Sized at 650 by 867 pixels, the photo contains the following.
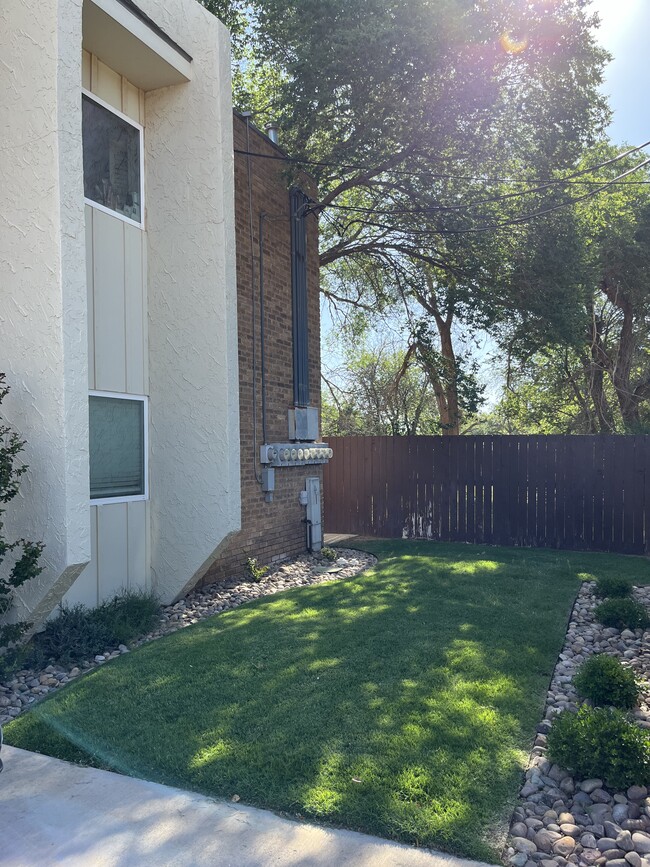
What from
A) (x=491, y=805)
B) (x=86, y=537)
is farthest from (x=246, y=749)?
(x=86, y=537)

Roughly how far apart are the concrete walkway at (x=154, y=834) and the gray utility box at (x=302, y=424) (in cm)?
621

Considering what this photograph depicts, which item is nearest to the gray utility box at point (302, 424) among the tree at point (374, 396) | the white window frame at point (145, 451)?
the white window frame at point (145, 451)

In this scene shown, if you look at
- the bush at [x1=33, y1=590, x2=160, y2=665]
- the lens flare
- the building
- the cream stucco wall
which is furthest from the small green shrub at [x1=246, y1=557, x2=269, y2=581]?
the lens flare

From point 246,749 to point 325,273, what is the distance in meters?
12.8

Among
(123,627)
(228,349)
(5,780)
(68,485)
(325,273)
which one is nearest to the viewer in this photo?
(5,780)

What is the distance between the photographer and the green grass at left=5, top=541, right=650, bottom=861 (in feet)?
9.94

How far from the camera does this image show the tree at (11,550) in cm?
467

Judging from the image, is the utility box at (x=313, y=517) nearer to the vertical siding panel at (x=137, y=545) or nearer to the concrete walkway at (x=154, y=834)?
the vertical siding panel at (x=137, y=545)

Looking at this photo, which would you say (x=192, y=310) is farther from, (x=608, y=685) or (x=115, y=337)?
(x=608, y=685)

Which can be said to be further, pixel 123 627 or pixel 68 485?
pixel 123 627

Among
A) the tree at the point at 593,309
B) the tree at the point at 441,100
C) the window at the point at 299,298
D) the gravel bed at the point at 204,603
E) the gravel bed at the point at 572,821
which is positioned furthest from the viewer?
the tree at the point at 593,309

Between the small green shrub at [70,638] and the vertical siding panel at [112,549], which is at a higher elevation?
the vertical siding panel at [112,549]

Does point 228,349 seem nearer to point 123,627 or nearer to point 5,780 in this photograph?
point 123,627

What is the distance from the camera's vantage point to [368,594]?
703 centimetres
